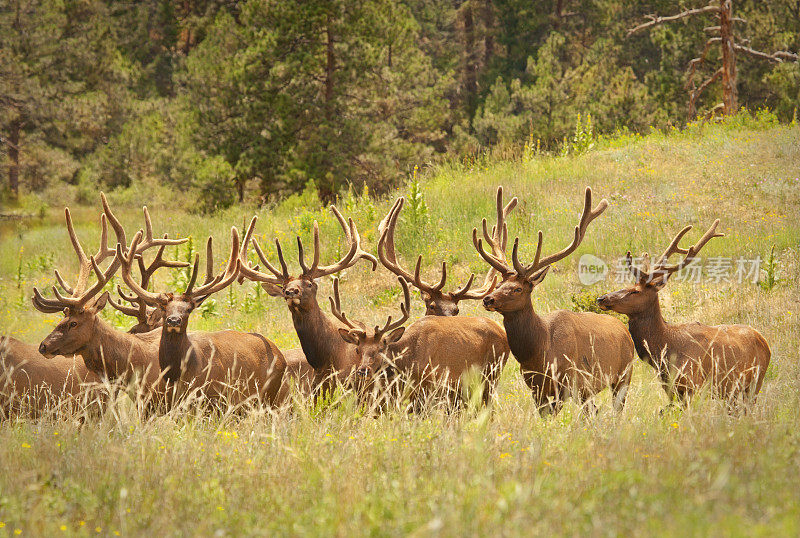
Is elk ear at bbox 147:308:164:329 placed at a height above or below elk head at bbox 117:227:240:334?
below

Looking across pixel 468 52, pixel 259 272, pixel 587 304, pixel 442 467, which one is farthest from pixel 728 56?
pixel 442 467

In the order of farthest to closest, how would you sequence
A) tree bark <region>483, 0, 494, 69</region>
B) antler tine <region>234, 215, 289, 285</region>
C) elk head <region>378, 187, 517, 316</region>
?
tree bark <region>483, 0, 494, 69</region> → elk head <region>378, 187, 517, 316</region> → antler tine <region>234, 215, 289, 285</region>

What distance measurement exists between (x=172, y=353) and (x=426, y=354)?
2043mm

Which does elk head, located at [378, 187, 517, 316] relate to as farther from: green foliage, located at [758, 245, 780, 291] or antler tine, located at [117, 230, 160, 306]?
green foliage, located at [758, 245, 780, 291]

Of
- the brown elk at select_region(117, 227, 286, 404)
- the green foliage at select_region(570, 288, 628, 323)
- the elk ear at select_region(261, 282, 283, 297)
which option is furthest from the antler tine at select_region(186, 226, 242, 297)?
the green foliage at select_region(570, 288, 628, 323)

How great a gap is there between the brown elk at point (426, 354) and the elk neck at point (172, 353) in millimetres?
1296

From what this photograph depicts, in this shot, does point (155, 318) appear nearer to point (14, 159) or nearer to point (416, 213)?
point (416, 213)

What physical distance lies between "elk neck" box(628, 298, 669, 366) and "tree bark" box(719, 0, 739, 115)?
1422cm

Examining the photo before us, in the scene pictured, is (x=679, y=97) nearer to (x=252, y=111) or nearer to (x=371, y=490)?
(x=252, y=111)

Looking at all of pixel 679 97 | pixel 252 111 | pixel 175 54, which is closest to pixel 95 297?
pixel 252 111

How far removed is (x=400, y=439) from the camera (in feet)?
17.4

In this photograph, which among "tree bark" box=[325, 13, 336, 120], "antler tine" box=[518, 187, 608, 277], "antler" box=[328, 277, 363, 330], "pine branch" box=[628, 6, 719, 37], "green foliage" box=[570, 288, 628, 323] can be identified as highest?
"pine branch" box=[628, 6, 719, 37]

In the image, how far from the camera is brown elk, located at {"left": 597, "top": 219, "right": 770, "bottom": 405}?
6.98 metres

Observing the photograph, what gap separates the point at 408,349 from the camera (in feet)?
22.7
